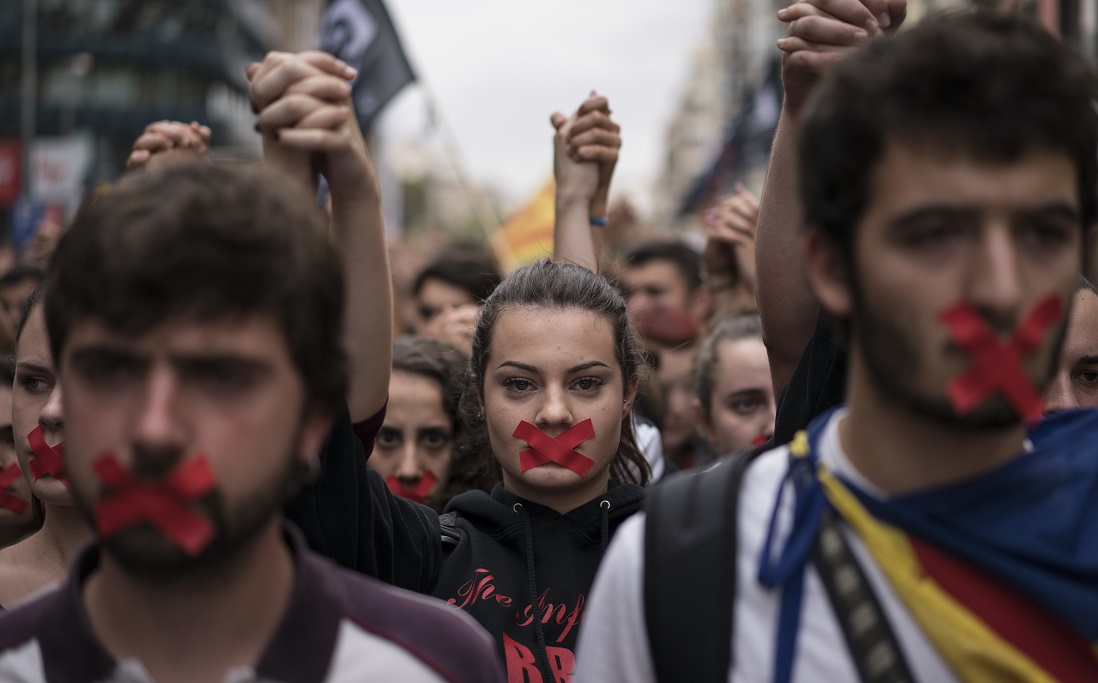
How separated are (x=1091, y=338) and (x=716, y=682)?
196 cm

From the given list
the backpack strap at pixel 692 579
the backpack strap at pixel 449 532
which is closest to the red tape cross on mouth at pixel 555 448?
the backpack strap at pixel 449 532

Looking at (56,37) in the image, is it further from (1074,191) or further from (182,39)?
(1074,191)

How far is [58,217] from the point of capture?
81.1ft

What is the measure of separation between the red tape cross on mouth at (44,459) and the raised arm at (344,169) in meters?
0.95

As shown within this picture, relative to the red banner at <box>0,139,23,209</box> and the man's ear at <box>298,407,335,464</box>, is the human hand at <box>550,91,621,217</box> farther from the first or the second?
the red banner at <box>0,139,23,209</box>

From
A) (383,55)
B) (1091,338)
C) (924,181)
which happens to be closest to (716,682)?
(924,181)

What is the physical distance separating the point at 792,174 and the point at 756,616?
1217 mm

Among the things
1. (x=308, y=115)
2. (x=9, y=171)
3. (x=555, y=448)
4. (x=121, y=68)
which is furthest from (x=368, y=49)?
(x=121, y=68)

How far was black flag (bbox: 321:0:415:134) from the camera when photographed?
8.56 m

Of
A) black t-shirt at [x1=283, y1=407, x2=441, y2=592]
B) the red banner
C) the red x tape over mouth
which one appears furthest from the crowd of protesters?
the red banner

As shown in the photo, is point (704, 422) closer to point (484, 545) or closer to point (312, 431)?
point (484, 545)

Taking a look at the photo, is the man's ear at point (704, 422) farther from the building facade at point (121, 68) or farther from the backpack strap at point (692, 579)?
the building facade at point (121, 68)

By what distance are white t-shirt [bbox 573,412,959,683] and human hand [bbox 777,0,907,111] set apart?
2.77ft

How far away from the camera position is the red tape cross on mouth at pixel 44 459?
3.26m
